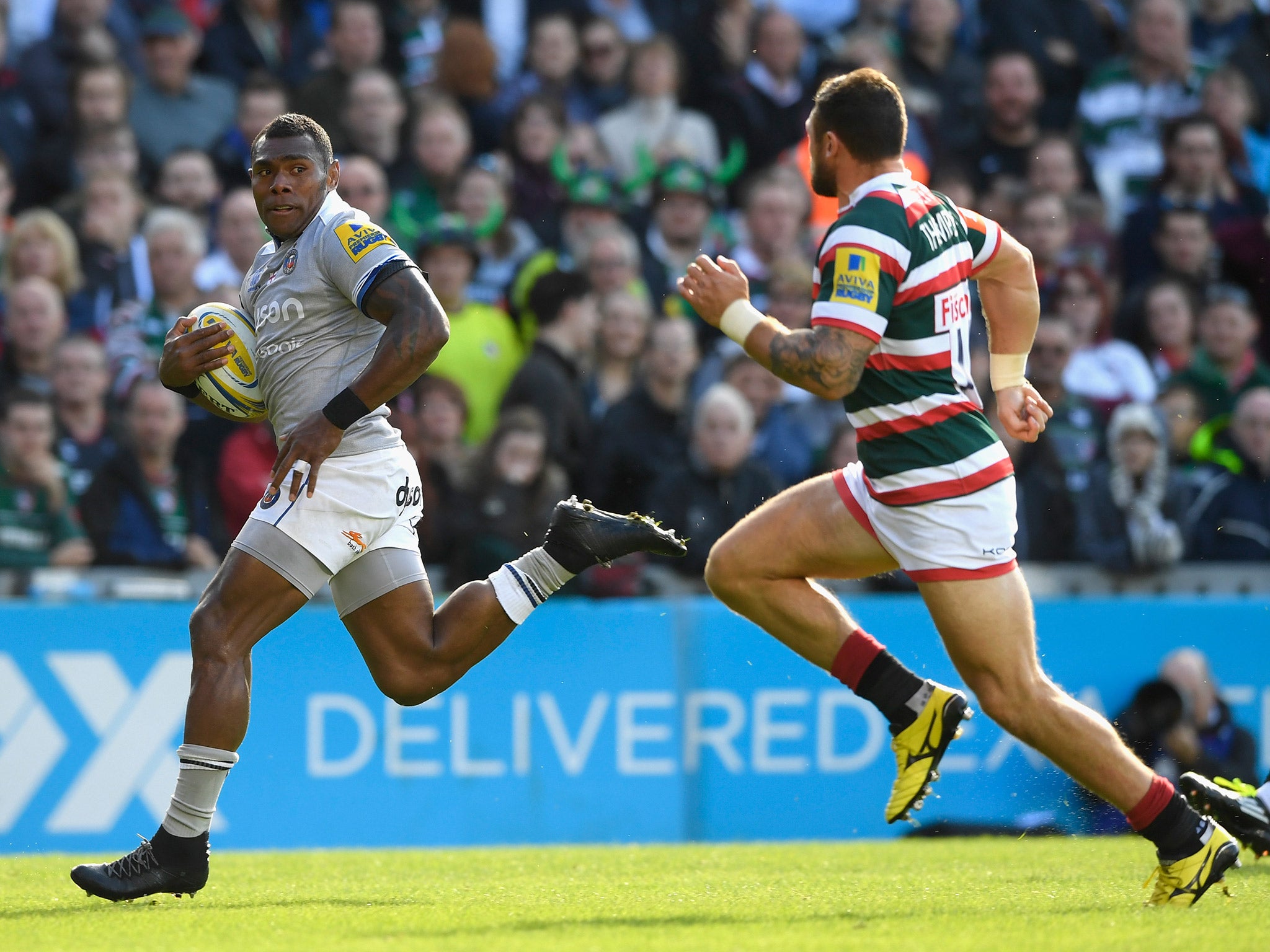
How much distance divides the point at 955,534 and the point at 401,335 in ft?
6.22

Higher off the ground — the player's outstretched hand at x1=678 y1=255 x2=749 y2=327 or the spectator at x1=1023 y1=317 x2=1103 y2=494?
the player's outstretched hand at x1=678 y1=255 x2=749 y2=327

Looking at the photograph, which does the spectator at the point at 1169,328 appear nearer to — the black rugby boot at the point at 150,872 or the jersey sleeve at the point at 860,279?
the jersey sleeve at the point at 860,279

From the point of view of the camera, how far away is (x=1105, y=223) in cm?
1263

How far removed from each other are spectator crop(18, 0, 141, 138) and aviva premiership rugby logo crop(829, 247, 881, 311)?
787 cm

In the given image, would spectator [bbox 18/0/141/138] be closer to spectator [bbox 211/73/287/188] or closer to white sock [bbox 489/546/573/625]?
spectator [bbox 211/73/287/188]

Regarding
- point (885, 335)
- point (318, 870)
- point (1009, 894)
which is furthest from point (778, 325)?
point (318, 870)

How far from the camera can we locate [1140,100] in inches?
528

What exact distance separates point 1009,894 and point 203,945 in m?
2.68

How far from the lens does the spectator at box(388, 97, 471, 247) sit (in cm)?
1141

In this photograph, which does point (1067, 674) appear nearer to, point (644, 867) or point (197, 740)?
point (644, 867)

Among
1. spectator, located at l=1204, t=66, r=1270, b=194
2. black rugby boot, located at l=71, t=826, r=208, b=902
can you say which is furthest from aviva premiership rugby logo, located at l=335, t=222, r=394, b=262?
spectator, located at l=1204, t=66, r=1270, b=194

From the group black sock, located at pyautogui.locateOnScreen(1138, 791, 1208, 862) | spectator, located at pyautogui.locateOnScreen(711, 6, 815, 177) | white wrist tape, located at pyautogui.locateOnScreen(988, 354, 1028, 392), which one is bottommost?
black sock, located at pyautogui.locateOnScreen(1138, 791, 1208, 862)

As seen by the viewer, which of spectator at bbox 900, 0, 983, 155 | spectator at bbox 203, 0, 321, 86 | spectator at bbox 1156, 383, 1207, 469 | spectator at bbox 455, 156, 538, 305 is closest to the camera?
spectator at bbox 1156, 383, 1207, 469

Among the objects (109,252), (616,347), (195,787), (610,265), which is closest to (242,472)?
(109,252)
